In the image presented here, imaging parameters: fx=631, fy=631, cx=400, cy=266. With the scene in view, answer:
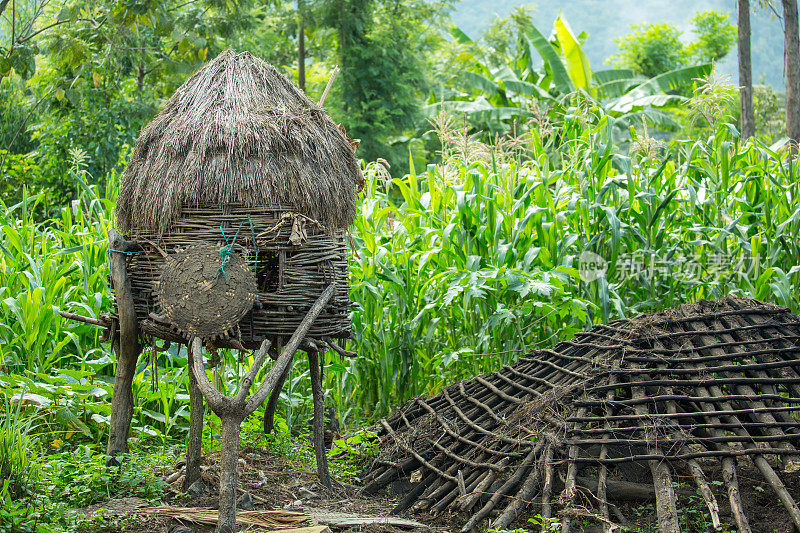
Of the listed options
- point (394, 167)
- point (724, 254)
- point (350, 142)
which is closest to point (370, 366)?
point (350, 142)

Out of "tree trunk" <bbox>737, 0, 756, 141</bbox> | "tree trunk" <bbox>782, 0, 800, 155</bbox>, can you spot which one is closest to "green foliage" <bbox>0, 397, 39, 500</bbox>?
"tree trunk" <bbox>782, 0, 800, 155</bbox>

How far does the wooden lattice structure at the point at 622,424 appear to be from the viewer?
2.72 meters

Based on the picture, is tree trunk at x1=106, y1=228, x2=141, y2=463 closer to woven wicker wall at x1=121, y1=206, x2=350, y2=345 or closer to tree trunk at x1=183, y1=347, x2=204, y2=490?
woven wicker wall at x1=121, y1=206, x2=350, y2=345

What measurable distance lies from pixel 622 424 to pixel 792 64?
34.7ft

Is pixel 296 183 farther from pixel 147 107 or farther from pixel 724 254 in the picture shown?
pixel 147 107

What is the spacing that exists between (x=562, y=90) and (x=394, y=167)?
6260 mm

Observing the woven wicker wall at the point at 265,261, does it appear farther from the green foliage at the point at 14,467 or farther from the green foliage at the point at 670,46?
the green foliage at the point at 670,46

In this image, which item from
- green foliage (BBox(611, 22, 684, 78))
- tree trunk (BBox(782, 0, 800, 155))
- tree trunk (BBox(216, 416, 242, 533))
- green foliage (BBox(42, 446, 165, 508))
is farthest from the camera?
green foliage (BBox(611, 22, 684, 78))

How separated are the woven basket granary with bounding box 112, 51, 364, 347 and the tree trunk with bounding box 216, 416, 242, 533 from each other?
46 cm

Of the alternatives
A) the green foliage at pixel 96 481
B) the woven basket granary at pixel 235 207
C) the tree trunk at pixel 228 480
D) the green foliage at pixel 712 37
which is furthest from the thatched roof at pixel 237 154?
the green foliage at pixel 712 37

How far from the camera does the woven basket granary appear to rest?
291cm

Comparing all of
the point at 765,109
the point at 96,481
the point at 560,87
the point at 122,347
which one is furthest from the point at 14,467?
the point at 765,109

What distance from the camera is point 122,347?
3.37 m

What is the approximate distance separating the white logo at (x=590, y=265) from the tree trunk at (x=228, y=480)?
2.79 meters
